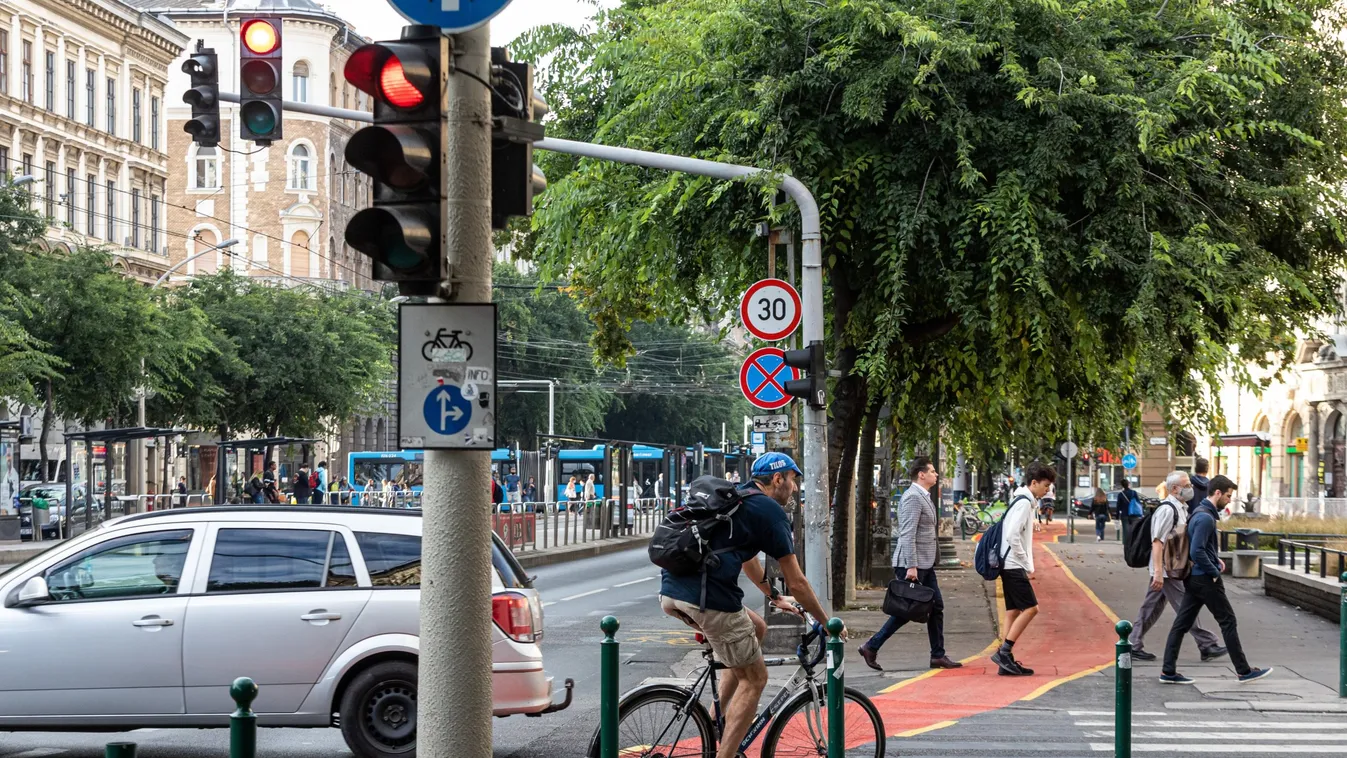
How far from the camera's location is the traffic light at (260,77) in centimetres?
1075

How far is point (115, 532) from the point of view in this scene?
33.2 feet

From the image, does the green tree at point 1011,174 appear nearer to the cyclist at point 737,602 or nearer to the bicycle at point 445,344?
the cyclist at point 737,602

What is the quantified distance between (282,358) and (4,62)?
41.1ft

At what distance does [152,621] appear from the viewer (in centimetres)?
993

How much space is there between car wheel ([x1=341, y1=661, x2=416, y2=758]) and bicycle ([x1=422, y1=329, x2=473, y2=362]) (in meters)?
4.23

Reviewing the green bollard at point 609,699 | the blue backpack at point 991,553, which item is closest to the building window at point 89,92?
the blue backpack at point 991,553

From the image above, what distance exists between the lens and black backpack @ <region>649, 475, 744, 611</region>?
26.7ft

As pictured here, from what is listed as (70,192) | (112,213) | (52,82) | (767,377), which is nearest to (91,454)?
(70,192)

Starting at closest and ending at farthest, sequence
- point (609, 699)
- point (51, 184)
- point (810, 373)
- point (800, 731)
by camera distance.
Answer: point (609, 699) < point (800, 731) < point (810, 373) < point (51, 184)

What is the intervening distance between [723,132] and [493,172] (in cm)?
1166

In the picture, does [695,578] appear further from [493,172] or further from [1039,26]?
[1039,26]

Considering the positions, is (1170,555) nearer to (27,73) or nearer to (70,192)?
Answer: (27,73)

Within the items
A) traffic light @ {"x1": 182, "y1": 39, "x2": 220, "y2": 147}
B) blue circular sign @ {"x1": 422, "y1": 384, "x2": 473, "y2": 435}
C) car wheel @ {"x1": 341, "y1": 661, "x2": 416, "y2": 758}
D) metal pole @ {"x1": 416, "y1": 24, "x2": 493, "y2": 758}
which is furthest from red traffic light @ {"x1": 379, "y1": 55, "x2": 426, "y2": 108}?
traffic light @ {"x1": 182, "y1": 39, "x2": 220, "y2": 147}

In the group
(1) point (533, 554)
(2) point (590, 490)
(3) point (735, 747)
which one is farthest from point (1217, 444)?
(2) point (590, 490)
